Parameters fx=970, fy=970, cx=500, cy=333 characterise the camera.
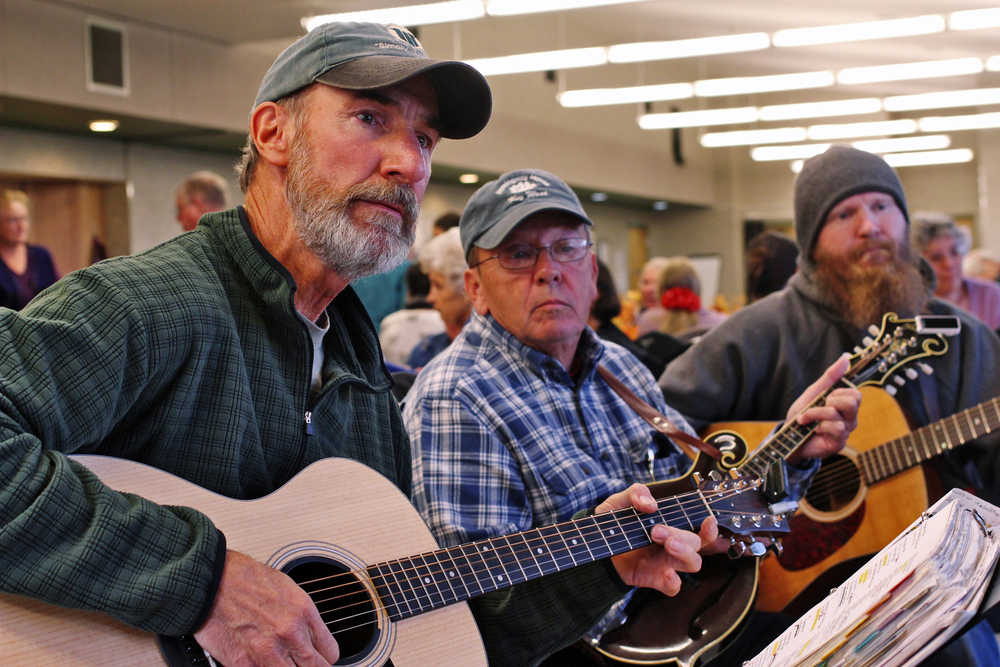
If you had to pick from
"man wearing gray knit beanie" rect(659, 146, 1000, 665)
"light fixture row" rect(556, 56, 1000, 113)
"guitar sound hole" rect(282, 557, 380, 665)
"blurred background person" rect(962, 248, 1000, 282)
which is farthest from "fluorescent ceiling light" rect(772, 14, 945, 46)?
"guitar sound hole" rect(282, 557, 380, 665)

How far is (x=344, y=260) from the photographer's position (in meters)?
1.59

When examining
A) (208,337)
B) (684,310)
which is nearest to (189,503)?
(208,337)

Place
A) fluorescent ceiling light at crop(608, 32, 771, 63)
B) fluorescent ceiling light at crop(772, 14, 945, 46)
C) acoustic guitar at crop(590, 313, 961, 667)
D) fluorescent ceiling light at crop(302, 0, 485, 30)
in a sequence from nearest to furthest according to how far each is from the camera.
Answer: acoustic guitar at crop(590, 313, 961, 667) → fluorescent ceiling light at crop(302, 0, 485, 30) → fluorescent ceiling light at crop(772, 14, 945, 46) → fluorescent ceiling light at crop(608, 32, 771, 63)

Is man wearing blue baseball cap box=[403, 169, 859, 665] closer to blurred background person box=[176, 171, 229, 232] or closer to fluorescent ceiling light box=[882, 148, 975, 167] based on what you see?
blurred background person box=[176, 171, 229, 232]

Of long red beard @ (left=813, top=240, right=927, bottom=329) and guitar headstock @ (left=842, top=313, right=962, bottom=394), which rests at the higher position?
long red beard @ (left=813, top=240, right=927, bottom=329)

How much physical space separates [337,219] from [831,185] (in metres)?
1.87

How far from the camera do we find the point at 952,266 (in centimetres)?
535

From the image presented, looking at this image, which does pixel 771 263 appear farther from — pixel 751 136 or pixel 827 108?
pixel 751 136

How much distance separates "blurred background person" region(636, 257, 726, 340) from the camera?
236 inches

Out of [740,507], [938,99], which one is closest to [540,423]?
[740,507]

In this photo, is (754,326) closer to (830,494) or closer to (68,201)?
(830,494)

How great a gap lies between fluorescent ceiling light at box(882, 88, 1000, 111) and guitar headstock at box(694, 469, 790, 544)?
39.3ft

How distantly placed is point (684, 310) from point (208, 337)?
4856 millimetres

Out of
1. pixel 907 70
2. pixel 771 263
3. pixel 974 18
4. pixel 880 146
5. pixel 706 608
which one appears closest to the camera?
pixel 706 608
